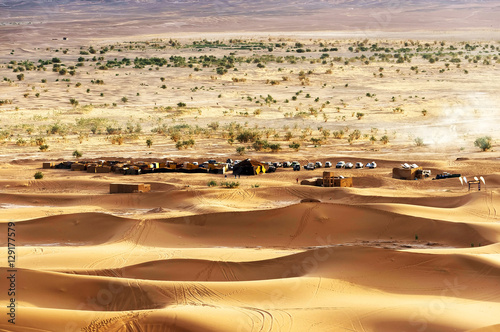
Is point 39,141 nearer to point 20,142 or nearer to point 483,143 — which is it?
point 20,142

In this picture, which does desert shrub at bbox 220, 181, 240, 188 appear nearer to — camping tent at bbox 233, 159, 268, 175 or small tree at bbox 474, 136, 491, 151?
camping tent at bbox 233, 159, 268, 175

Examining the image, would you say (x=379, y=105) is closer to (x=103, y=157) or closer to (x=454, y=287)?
(x=103, y=157)

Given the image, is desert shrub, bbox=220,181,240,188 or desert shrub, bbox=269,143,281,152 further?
desert shrub, bbox=269,143,281,152

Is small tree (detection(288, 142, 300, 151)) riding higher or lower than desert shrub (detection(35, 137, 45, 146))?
higher

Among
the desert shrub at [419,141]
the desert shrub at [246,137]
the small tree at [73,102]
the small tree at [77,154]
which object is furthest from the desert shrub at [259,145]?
the small tree at [73,102]

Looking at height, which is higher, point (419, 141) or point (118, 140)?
point (419, 141)

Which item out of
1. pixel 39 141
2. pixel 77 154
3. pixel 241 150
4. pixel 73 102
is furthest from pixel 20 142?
pixel 241 150

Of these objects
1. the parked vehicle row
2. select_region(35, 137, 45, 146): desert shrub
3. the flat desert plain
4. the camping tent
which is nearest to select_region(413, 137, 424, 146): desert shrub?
the flat desert plain

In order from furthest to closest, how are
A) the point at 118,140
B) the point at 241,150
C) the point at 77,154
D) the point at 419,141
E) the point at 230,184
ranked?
the point at 118,140, the point at 419,141, the point at 241,150, the point at 77,154, the point at 230,184
